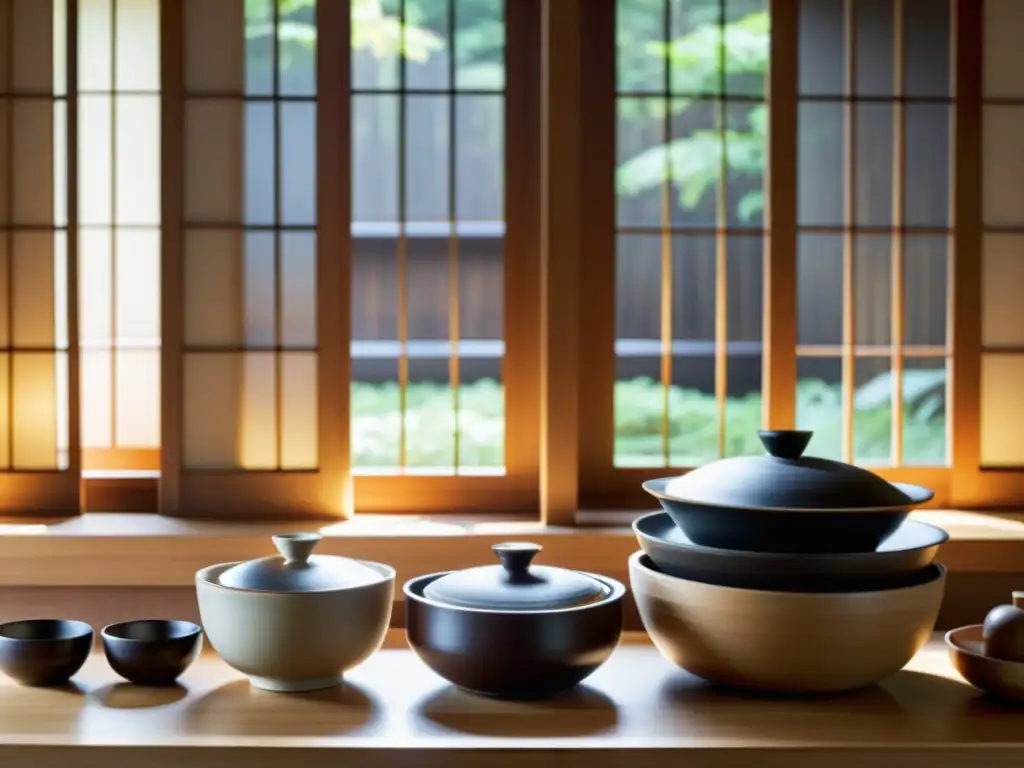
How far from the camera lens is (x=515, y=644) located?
1.45 meters

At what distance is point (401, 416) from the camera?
2676 millimetres

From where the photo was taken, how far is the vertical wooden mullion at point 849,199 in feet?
8.84

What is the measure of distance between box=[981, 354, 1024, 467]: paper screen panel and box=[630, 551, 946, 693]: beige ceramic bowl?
1.30 metres

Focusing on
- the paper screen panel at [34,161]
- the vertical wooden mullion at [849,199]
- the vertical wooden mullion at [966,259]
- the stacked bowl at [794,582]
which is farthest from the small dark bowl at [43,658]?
the vertical wooden mullion at [966,259]

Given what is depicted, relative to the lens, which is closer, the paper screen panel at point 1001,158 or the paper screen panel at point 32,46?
the paper screen panel at point 32,46

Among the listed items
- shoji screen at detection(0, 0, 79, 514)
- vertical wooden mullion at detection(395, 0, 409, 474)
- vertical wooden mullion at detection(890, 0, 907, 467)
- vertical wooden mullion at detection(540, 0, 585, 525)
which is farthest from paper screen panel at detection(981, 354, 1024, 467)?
shoji screen at detection(0, 0, 79, 514)

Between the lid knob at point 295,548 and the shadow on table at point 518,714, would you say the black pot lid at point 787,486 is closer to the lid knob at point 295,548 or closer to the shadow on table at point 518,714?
the shadow on table at point 518,714

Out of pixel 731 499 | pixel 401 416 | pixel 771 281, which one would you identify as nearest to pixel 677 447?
pixel 771 281

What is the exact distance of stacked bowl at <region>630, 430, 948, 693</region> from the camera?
4.76 ft

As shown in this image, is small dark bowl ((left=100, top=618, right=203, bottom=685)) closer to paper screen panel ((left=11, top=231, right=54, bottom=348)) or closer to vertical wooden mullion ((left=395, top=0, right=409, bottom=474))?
vertical wooden mullion ((left=395, top=0, right=409, bottom=474))

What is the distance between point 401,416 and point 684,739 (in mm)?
1460

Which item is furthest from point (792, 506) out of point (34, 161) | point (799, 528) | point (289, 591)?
point (34, 161)

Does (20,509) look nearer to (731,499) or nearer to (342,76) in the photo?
(342,76)

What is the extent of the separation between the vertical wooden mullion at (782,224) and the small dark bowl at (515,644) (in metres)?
1.21
